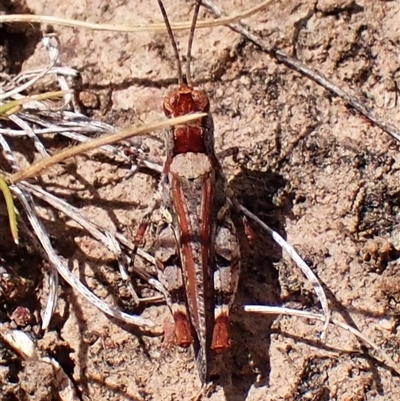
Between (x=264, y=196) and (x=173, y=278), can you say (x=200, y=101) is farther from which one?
(x=173, y=278)

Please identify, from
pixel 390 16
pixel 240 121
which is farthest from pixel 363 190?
pixel 390 16

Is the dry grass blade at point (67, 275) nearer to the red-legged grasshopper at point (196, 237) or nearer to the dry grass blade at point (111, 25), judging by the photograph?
the red-legged grasshopper at point (196, 237)

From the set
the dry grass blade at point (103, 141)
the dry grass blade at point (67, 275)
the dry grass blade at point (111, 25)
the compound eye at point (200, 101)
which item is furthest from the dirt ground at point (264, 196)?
the dry grass blade at point (103, 141)

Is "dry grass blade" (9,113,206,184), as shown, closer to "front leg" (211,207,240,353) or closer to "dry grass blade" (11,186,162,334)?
"dry grass blade" (11,186,162,334)

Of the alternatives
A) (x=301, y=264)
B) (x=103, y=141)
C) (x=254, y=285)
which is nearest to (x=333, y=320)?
(x=301, y=264)

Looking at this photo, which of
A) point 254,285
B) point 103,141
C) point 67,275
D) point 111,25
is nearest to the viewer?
point 103,141

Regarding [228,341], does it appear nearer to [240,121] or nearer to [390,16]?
[240,121]
